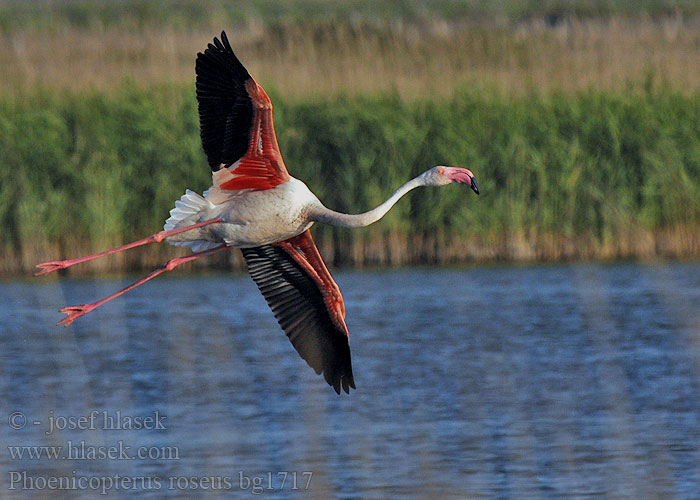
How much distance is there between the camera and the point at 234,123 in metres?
9.69

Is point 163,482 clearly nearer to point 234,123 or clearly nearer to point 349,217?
point 349,217

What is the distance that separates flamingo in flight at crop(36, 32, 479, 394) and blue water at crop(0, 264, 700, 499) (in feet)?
3.67

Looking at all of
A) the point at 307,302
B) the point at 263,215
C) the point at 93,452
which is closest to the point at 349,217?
the point at 263,215

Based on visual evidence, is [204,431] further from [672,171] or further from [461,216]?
[672,171]

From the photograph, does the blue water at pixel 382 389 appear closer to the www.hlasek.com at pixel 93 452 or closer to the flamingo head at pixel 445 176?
the www.hlasek.com at pixel 93 452

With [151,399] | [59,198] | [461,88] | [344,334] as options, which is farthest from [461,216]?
[344,334]

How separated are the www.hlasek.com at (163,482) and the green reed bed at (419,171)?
690 cm

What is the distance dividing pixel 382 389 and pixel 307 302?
316cm

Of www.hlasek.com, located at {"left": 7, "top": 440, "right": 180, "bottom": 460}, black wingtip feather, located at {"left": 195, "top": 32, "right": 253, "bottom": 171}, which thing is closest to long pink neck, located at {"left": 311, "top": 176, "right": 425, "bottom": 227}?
black wingtip feather, located at {"left": 195, "top": 32, "right": 253, "bottom": 171}

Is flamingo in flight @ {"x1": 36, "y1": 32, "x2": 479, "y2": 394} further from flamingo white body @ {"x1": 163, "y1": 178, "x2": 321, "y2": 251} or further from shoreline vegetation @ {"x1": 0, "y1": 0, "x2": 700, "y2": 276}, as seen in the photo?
shoreline vegetation @ {"x1": 0, "y1": 0, "x2": 700, "y2": 276}

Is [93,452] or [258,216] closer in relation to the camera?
[258,216]

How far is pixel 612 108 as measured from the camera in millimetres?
18297

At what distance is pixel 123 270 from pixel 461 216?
384 cm

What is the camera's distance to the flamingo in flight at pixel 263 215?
9.50 m
